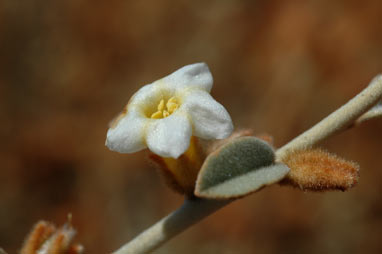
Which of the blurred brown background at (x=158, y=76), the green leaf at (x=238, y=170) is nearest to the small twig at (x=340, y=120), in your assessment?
the green leaf at (x=238, y=170)

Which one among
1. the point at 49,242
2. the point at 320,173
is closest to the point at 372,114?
the point at 320,173

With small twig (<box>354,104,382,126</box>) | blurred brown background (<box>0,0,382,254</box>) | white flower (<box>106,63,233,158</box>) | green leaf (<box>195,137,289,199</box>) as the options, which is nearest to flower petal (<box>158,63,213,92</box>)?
white flower (<box>106,63,233,158</box>)

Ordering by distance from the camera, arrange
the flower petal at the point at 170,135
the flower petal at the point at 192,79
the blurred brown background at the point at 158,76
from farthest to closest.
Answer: the blurred brown background at the point at 158,76
the flower petal at the point at 192,79
the flower petal at the point at 170,135

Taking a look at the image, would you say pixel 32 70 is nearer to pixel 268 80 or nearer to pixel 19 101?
pixel 19 101

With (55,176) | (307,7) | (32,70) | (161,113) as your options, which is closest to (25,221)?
(55,176)

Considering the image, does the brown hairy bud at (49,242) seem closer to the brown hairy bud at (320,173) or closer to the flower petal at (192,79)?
the flower petal at (192,79)

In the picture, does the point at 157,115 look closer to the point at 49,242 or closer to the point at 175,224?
the point at 175,224
